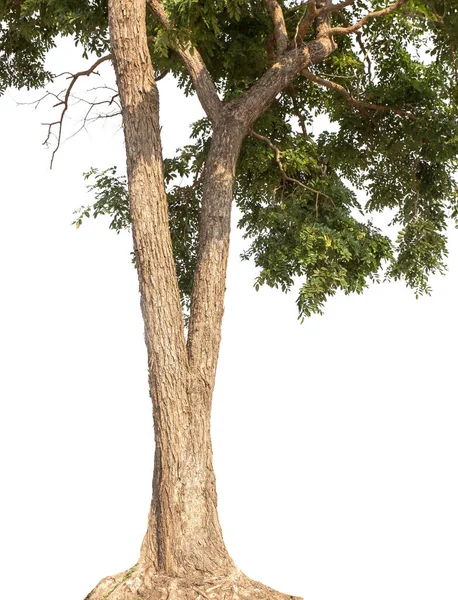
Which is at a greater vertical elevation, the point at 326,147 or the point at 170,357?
the point at 326,147

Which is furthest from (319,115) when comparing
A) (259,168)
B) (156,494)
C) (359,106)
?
(156,494)

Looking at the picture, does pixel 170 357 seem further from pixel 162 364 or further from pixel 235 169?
pixel 235 169

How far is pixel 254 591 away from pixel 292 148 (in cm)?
524

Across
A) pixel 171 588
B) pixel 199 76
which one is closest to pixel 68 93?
pixel 199 76

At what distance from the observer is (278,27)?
913cm

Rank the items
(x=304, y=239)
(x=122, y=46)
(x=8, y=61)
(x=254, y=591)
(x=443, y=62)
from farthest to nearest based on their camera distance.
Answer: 1. (x=8, y=61)
2. (x=443, y=62)
3. (x=304, y=239)
4. (x=122, y=46)
5. (x=254, y=591)

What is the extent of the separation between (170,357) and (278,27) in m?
3.90

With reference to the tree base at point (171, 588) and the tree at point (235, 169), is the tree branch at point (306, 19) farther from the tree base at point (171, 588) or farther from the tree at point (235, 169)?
the tree base at point (171, 588)

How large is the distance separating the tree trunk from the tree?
0.05 feet

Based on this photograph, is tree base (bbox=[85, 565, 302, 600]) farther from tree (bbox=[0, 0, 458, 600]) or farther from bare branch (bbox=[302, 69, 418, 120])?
bare branch (bbox=[302, 69, 418, 120])

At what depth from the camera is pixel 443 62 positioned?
9633mm

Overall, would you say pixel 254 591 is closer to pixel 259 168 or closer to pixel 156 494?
pixel 156 494

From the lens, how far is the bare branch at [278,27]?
358 inches

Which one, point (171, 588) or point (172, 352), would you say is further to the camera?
point (172, 352)
